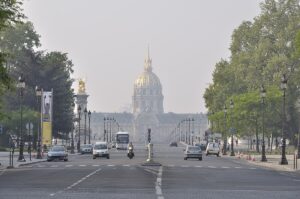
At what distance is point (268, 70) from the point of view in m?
118

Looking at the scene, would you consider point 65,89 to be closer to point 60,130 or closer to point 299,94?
point 60,130

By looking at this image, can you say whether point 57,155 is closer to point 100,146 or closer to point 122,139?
point 100,146

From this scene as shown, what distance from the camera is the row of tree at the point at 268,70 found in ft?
382

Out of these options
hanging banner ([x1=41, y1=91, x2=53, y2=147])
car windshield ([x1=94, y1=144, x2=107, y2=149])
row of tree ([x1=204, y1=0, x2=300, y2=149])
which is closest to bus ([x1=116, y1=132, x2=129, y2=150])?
row of tree ([x1=204, y1=0, x2=300, y2=149])

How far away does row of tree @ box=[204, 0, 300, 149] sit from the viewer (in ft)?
382

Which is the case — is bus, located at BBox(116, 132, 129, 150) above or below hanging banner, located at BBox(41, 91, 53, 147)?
below

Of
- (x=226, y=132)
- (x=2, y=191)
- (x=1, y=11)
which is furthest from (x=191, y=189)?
(x=226, y=132)

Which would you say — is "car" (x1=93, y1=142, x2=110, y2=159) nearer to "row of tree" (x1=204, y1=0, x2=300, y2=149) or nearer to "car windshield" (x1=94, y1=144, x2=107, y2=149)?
"car windshield" (x1=94, y1=144, x2=107, y2=149)

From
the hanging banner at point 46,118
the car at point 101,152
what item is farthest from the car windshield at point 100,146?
the hanging banner at point 46,118

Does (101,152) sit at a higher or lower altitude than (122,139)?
lower

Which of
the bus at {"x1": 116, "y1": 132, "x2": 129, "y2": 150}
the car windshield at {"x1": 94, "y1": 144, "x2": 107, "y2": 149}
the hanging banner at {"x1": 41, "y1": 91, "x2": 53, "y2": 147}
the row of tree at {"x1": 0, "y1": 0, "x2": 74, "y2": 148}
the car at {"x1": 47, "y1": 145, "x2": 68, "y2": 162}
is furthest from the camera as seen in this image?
the bus at {"x1": 116, "y1": 132, "x2": 129, "y2": 150}

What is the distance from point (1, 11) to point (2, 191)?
1132 cm

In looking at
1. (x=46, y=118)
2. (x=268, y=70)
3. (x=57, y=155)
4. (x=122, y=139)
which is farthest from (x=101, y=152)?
(x=122, y=139)

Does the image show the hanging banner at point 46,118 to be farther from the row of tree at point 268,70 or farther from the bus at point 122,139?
the bus at point 122,139
